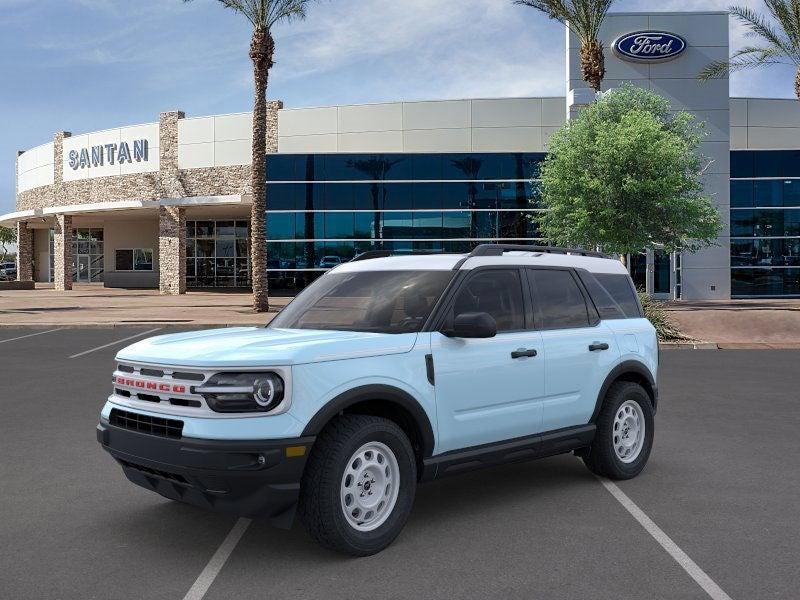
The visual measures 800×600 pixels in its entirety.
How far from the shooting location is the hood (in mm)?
4375

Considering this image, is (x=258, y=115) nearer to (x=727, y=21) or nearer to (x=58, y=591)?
(x=727, y=21)

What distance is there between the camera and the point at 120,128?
4628 cm

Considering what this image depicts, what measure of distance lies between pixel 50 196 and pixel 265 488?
53591 mm

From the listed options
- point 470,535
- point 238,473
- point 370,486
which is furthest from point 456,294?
point 238,473

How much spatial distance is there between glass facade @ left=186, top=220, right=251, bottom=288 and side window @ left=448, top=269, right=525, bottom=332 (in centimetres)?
4696

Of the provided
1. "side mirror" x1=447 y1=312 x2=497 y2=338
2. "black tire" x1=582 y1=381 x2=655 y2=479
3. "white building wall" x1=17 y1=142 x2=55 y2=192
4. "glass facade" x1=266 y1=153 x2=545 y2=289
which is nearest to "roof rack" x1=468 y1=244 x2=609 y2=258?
A: "side mirror" x1=447 y1=312 x2=497 y2=338

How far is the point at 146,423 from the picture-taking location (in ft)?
15.3

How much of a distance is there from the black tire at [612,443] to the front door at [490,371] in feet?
2.68

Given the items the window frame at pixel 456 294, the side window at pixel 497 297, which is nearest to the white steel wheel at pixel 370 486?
the window frame at pixel 456 294

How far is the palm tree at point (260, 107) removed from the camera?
87.9ft

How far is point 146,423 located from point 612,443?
3.59m

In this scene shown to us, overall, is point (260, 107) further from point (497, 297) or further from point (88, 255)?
point (88, 255)

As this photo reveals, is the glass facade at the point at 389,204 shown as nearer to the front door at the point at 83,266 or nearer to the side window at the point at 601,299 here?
the front door at the point at 83,266

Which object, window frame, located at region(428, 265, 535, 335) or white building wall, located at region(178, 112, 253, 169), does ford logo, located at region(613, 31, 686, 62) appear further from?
window frame, located at region(428, 265, 535, 335)
